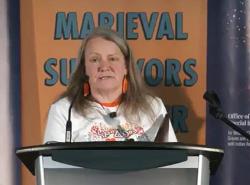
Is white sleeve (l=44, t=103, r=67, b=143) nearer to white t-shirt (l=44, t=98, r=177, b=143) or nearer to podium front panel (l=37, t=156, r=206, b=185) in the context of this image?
white t-shirt (l=44, t=98, r=177, b=143)

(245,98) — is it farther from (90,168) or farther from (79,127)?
(90,168)

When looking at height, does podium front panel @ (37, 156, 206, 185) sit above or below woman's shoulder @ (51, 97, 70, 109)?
below

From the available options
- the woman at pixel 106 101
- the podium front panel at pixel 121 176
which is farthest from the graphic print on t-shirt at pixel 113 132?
the podium front panel at pixel 121 176

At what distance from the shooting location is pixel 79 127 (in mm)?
1838

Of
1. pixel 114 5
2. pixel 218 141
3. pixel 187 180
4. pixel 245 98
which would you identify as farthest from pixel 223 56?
pixel 187 180

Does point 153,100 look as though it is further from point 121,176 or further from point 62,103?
point 121,176

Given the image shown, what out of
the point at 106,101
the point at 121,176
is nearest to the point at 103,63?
the point at 106,101

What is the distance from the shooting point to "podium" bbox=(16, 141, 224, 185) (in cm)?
101

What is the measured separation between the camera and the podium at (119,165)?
1015 mm

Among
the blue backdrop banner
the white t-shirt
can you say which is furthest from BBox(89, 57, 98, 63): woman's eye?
the blue backdrop banner

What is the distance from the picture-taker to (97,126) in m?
1.85

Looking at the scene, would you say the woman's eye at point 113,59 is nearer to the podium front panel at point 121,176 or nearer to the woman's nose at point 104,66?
the woman's nose at point 104,66

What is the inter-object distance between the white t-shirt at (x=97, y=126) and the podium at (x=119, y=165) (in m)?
0.76

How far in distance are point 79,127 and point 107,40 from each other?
0.36 metres
